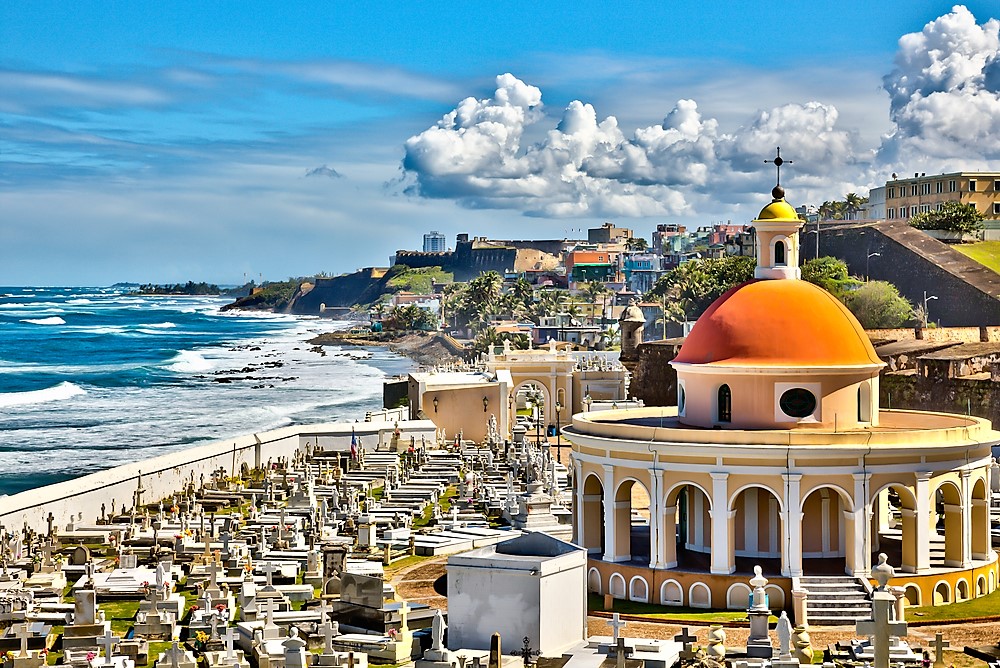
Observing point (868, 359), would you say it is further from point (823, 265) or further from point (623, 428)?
point (823, 265)

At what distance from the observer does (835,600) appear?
81.0 feet

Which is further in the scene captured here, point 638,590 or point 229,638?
point 638,590

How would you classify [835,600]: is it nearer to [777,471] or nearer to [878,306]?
[777,471]

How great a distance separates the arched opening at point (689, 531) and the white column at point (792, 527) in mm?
1425

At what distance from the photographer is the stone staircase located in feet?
79.4

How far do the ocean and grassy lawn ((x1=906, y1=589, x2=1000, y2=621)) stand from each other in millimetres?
33986

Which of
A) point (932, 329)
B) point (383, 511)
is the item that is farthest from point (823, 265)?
point (383, 511)

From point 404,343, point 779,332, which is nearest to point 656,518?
point 779,332

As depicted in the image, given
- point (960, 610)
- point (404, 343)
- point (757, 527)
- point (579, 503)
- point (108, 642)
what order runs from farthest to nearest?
point (404, 343) → point (579, 503) → point (757, 527) → point (960, 610) → point (108, 642)

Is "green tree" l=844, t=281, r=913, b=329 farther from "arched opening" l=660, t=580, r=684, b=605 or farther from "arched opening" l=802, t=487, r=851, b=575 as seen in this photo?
"arched opening" l=660, t=580, r=684, b=605

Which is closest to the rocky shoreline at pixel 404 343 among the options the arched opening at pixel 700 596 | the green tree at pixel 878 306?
the green tree at pixel 878 306

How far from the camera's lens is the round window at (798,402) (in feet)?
88.5

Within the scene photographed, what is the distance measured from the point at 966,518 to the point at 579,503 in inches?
277

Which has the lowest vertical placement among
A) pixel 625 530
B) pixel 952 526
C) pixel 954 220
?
pixel 625 530
